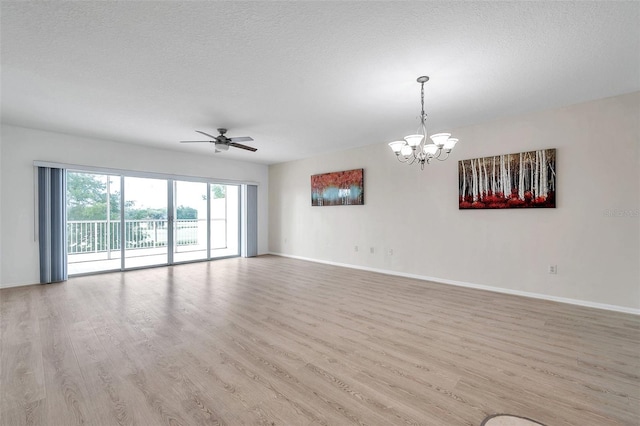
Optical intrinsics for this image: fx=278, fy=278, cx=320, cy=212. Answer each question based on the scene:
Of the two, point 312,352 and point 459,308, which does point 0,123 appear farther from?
point 459,308

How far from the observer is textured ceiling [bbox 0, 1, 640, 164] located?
204 cm

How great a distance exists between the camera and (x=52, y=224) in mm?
4953

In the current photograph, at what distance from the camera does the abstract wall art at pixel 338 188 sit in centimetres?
616

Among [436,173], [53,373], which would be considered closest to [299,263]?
[436,173]

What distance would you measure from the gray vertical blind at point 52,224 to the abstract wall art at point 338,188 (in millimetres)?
4985

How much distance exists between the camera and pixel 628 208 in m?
3.41

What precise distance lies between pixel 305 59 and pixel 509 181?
11.6 feet

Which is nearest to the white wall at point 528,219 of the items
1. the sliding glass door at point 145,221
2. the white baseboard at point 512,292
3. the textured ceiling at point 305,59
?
the white baseboard at point 512,292

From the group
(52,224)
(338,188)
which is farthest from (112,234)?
(338,188)

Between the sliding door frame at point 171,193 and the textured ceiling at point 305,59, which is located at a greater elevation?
the textured ceiling at point 305,59

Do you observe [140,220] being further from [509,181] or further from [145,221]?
[509,181]

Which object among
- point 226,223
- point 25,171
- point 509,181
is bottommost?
point 226,223

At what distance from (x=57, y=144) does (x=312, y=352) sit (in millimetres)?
5876

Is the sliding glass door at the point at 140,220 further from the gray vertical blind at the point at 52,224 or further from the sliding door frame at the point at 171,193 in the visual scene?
the gray vertical blind at the point at 52,224
